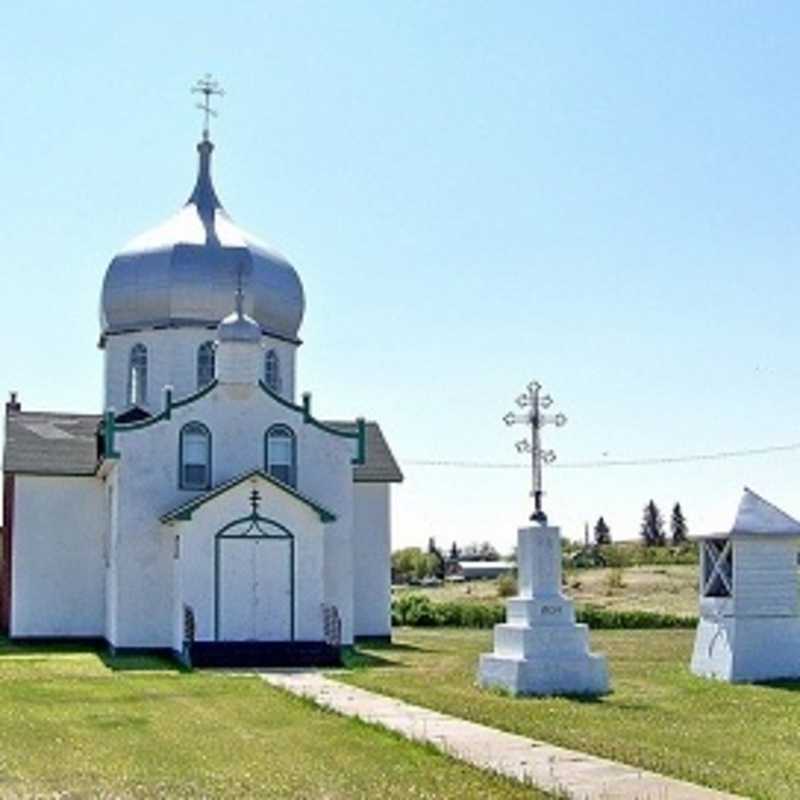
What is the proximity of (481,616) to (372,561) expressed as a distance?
11260 millimetres

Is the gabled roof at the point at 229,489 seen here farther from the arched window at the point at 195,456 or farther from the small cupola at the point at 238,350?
the small cupola at the point at 238,350

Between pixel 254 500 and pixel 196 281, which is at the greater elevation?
pixel 196 281

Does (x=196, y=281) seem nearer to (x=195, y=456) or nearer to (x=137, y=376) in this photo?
(x=137, y=376)

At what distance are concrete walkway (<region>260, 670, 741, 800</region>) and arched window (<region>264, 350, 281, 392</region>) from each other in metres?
Result: 17.9

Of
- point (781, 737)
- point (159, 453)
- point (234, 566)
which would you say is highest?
point (159, 453)

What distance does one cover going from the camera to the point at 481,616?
47.4 metres

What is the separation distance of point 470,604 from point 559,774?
37.6 m

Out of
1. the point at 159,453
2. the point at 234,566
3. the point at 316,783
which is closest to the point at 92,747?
the point at 316,783

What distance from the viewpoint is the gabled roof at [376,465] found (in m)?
37.2

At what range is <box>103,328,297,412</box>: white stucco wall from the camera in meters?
36.6

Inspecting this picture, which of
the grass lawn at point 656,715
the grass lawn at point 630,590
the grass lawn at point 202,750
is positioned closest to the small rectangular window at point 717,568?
the grass lawn at point 656,715

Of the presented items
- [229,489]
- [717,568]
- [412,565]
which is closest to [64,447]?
[229,489]

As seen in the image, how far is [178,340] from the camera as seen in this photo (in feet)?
120

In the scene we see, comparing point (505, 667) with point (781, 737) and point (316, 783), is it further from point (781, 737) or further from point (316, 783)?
point (316, 783)
